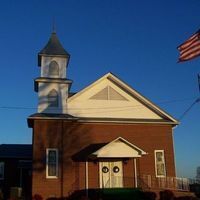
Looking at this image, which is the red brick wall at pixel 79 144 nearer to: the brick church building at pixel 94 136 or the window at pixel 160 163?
the brick church building at pixel 94 136

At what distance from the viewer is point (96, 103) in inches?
1259

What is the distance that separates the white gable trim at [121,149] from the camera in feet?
94.4

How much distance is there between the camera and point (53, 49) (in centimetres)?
3438

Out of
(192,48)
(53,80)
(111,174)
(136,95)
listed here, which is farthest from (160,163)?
(192,48)

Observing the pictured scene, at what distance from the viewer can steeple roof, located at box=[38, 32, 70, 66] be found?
3384 cm

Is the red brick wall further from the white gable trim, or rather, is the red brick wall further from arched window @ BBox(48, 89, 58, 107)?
arched window @ BBox(48, 89, 58, 107)

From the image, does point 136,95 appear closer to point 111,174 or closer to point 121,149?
point 121,149

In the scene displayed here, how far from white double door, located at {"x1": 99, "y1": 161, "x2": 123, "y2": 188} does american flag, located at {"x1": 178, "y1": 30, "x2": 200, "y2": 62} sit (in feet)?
40.9

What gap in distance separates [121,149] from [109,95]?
5.33m

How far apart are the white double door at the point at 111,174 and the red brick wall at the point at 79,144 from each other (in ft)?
1.26

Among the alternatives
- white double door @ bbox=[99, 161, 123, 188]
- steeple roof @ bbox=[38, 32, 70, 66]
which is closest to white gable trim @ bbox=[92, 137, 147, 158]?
white double door @ bbox=[99, 161, 123, 188]

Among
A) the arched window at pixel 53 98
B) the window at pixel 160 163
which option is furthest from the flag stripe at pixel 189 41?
the arched window at pixel 53 98

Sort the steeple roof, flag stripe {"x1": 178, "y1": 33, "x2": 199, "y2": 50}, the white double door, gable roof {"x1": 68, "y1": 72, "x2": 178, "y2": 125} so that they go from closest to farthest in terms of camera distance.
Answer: flag stripe {"x1": 178, "y1": 33, "x2": 199, "y2": 50} < the white double door < gable roof {"x1": 68, "y1": 72, "x2": 178, "y2": 125} < the steeple roof

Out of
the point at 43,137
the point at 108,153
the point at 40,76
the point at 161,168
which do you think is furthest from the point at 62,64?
the point at 161,168
